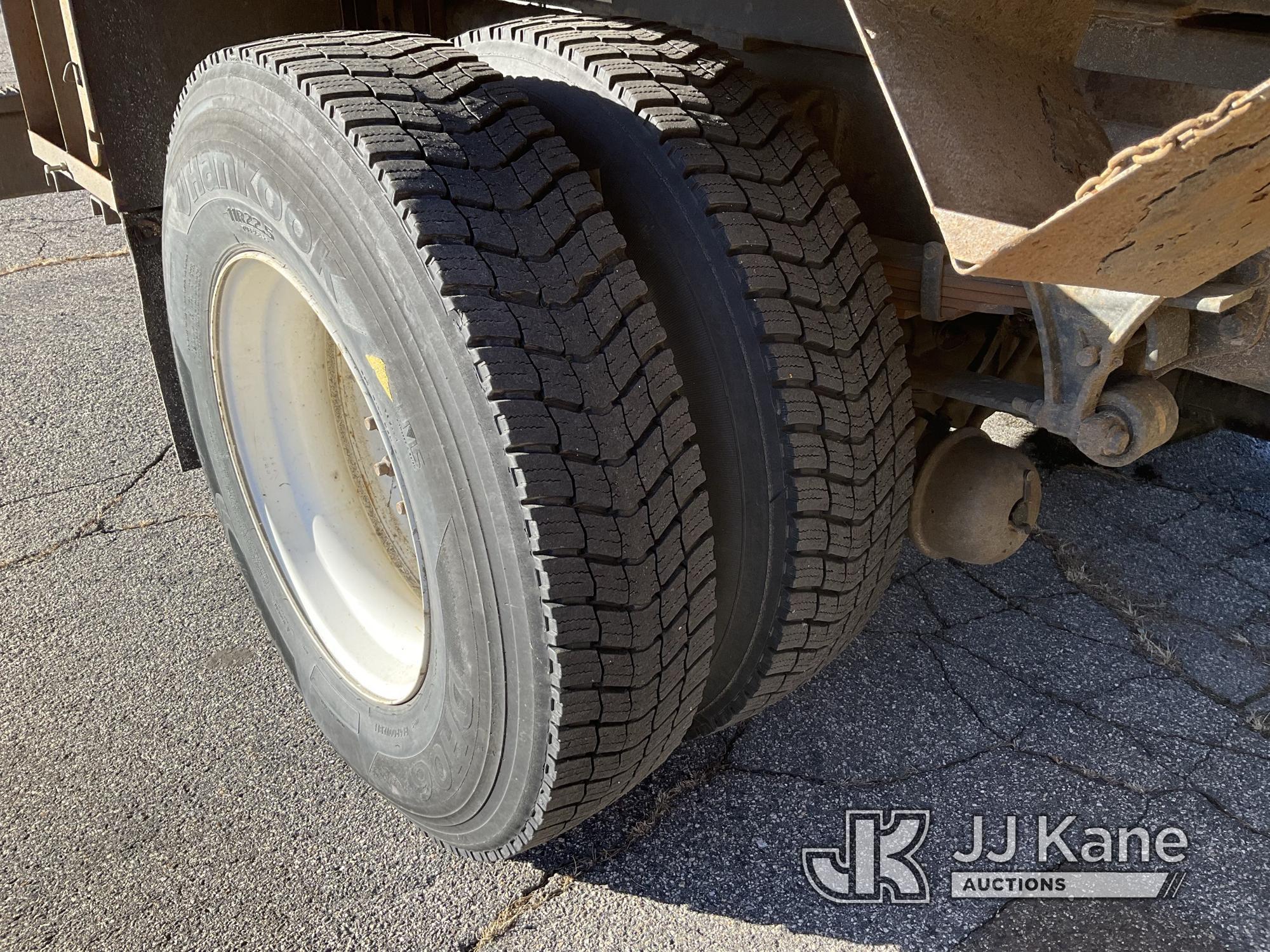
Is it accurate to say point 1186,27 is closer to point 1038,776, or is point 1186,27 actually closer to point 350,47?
point 350,47

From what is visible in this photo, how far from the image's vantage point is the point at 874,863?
199 centimetres

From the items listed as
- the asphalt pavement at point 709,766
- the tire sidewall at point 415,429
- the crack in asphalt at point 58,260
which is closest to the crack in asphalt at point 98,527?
the asphalt pavement at point 709,766

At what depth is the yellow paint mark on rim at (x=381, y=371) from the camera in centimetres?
153

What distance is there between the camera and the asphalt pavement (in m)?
1.88

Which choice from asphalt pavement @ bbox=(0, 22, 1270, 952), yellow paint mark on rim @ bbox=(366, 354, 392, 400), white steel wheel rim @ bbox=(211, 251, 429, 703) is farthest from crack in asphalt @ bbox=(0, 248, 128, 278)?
yellow paint mark on rim @ bbox=(366, 354, 392, 400)

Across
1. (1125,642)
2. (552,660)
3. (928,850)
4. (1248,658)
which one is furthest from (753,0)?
(1248,658)

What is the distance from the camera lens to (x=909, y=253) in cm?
176

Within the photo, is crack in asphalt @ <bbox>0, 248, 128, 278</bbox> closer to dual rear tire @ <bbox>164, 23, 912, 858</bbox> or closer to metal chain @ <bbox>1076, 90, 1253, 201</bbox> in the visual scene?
dual rear tire @ <bbox>164, 23, 912, 858</bbox>

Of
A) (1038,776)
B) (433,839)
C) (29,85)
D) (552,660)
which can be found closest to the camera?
(552,660)

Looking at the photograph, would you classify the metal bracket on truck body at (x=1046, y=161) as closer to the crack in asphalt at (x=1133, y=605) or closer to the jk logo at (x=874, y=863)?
the jk logo at (x=874, y=863)

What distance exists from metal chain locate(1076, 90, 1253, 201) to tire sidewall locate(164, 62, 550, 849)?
2.68 feet

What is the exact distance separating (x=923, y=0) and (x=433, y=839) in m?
1.66

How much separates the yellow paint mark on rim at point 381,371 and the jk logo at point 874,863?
1.20 metres

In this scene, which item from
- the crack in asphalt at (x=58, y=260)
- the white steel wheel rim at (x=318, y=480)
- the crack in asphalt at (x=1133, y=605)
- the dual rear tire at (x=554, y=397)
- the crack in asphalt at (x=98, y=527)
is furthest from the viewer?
the crack in asphalt at (x=58, y=260)
